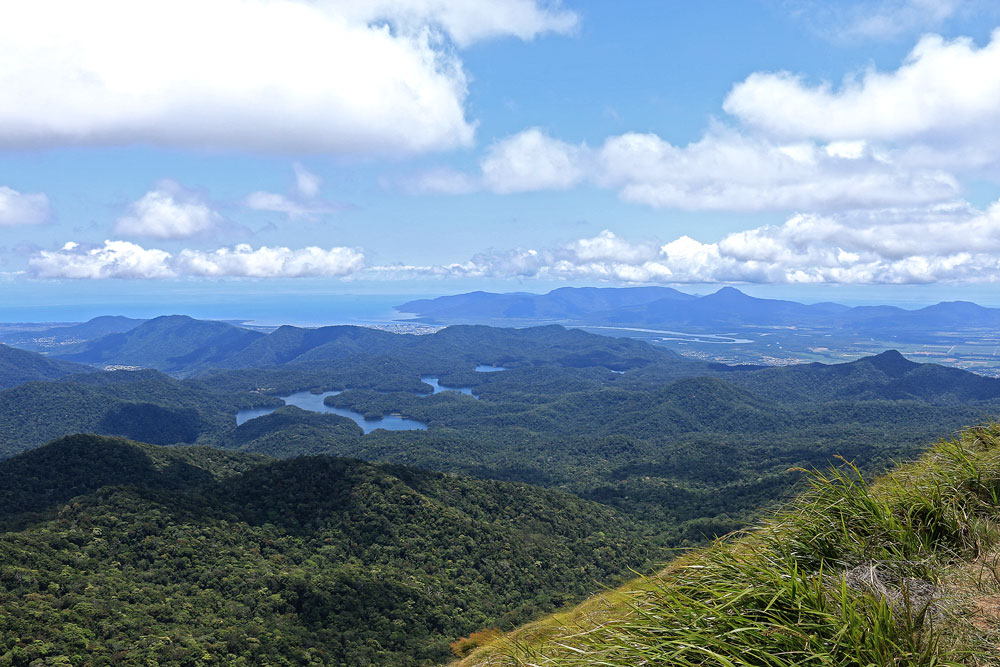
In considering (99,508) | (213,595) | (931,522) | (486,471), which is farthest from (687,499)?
(931,522)

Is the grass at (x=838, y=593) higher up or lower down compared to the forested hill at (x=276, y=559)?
higher up

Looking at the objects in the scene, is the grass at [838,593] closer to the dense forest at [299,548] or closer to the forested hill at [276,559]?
the dense forest at [299,548]

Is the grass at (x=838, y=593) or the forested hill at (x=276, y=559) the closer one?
the grass at (x=838, y=593)

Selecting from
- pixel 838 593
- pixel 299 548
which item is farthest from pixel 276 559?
pixel 838 593

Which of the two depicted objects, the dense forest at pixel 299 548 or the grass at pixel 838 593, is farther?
the dense forest at pixel 299 548

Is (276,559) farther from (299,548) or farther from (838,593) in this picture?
(838,593)

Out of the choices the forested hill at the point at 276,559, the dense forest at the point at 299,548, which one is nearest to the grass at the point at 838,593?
the dense forest at the point at 299,548

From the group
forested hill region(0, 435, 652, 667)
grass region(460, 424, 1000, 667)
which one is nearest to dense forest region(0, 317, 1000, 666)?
forested hill region(0, 435, 652, 667)
